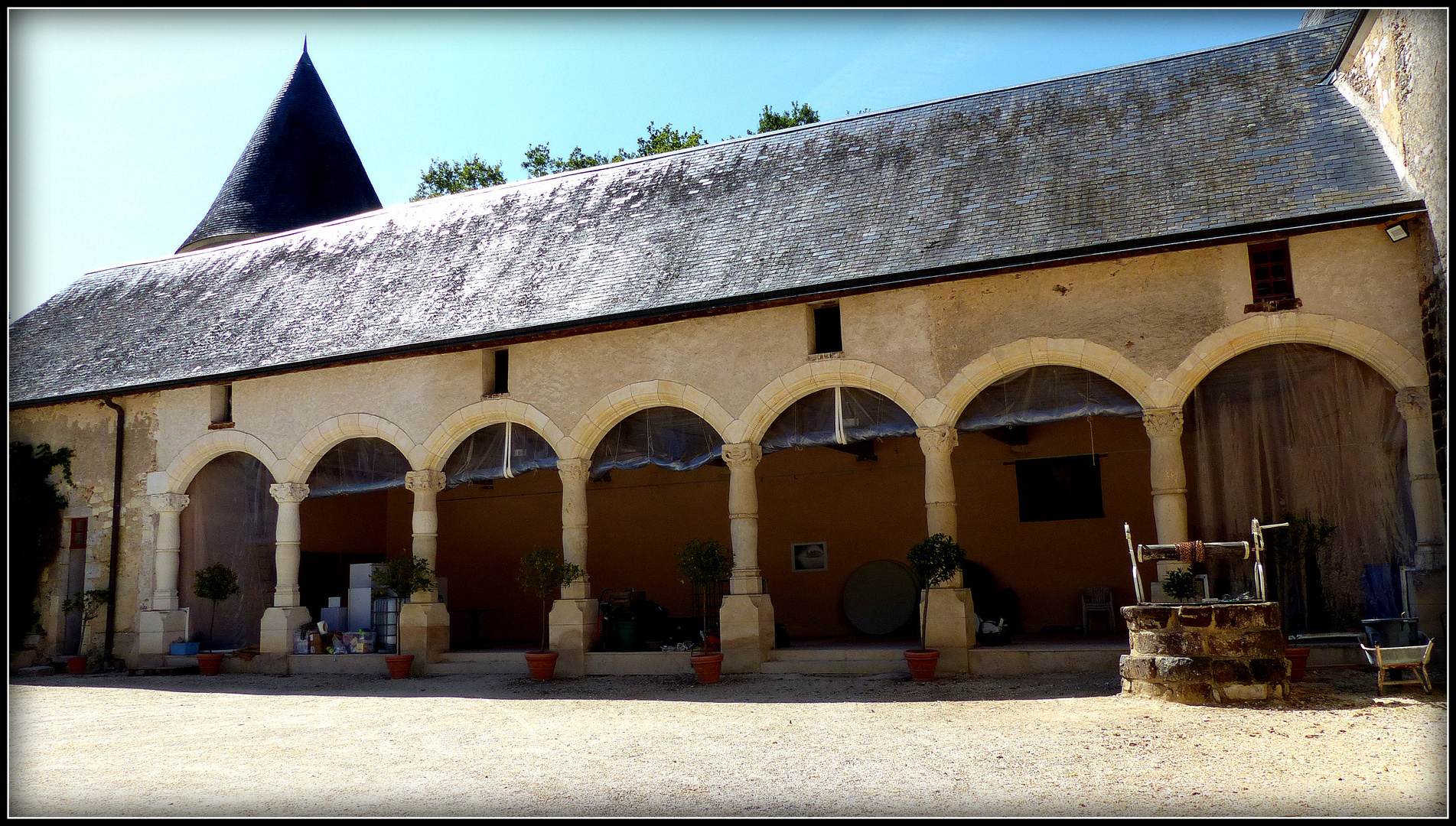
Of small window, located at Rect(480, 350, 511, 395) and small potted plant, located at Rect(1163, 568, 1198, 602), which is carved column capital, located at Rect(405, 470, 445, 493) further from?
small potted plant, located at Rect(1163, 568, 1198, 602)

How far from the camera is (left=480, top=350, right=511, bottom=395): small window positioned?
11.6 m

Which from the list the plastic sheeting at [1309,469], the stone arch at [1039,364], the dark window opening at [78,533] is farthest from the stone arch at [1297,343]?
the dark window opening at [78,533]

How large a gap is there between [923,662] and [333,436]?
7.09 m

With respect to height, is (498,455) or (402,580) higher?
(498,455)

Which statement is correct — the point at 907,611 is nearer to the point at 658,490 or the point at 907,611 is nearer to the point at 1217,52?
the point at 658,490

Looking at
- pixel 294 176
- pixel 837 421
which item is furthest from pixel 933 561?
pixel 294 176

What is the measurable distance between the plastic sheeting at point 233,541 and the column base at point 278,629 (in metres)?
0.84

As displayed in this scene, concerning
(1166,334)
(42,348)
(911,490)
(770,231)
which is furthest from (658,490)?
(42,348)

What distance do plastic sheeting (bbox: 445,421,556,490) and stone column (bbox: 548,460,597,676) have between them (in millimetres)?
389

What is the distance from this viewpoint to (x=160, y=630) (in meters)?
12.4

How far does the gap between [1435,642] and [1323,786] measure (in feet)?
12.0

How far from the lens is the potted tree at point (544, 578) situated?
1028 centimetres

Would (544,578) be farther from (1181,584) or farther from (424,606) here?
(1181,584)

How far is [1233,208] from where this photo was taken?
889cm
